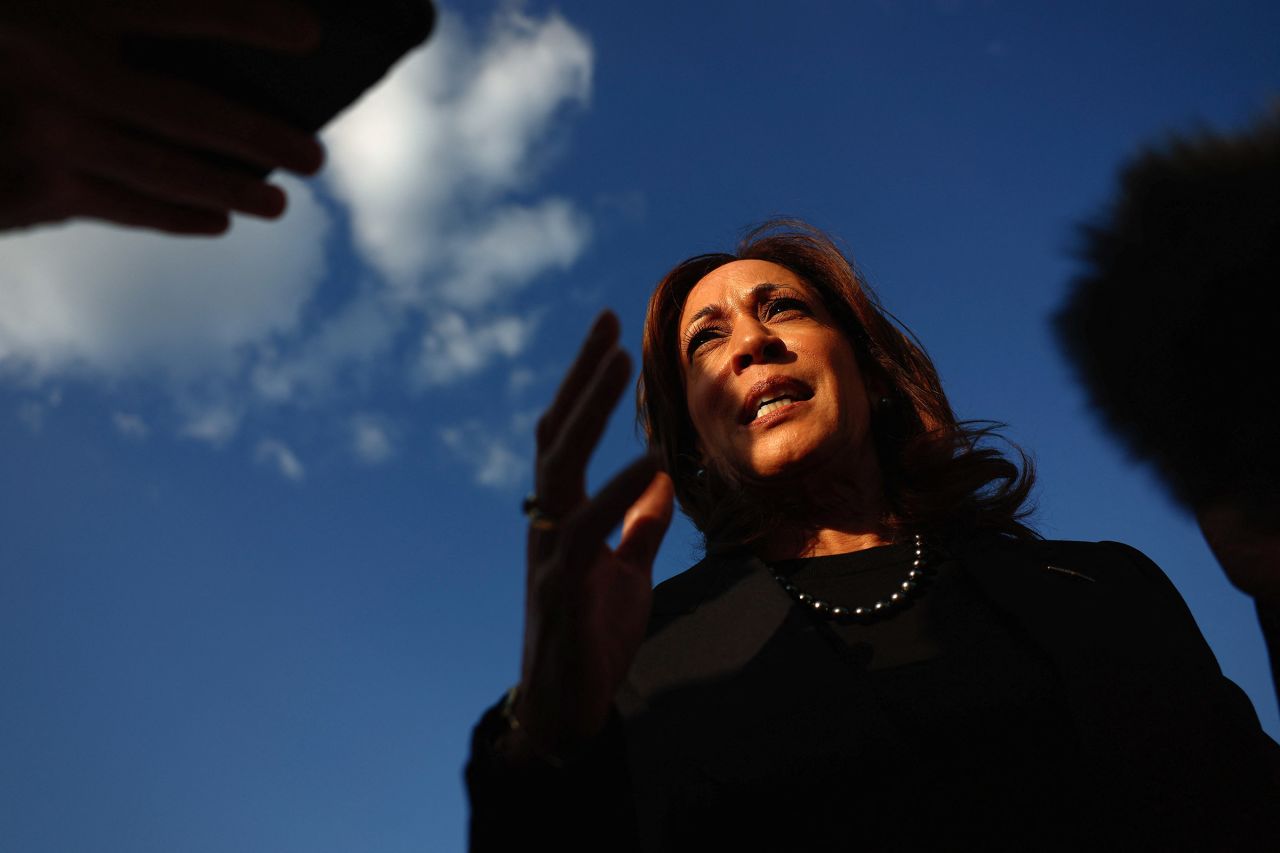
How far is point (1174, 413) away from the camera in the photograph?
169 cm

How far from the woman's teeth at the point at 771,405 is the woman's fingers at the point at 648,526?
1.36 m

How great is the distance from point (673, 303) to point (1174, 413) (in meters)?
2.77

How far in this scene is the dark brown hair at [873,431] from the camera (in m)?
3.43

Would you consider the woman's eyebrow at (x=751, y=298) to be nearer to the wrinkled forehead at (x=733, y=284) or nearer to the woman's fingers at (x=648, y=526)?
the wrinkled forehead at (x=733, y=284)

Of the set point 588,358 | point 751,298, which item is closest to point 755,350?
point 751,298

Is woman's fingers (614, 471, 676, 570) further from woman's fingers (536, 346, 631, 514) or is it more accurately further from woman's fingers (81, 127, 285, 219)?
woman's fingers (81, 127, 285, 219)

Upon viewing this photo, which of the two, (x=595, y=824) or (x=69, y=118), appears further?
(x=595, y=824)

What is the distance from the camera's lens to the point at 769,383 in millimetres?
3324

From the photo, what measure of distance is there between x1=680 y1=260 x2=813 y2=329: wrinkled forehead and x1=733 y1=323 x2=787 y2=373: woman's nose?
354 mm

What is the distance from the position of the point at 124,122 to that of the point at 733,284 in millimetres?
2778

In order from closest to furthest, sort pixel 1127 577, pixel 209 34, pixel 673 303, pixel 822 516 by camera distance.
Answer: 1. pixel 209 34
2. pixel 1127 577
3. pixel 822 516
4. pixel 673 303

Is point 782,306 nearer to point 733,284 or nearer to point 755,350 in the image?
point 733,284

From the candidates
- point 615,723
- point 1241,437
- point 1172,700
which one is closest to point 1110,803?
point 1172,700

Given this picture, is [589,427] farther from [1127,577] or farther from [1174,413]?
[1127,577]
